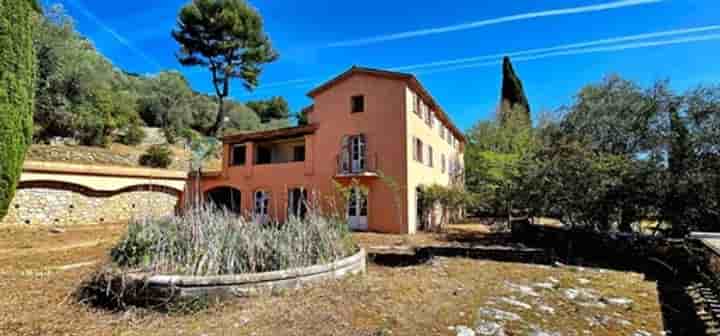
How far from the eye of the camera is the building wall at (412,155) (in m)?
13.2

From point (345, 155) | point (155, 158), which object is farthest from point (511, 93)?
point (155, 158)

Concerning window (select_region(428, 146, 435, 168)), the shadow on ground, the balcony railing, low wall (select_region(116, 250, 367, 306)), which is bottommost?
the shadow on ground

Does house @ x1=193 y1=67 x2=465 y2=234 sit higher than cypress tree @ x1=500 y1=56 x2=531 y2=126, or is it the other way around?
cypress tree @ x1=500 y1=56 x2=531 y2=126

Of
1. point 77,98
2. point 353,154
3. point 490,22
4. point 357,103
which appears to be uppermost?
point 490,22

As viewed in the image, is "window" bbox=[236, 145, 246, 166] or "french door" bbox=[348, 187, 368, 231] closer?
"french door" bbox=[348, 187, 368, 231]

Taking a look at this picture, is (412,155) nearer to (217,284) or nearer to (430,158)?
(430,158)

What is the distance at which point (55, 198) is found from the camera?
13219 mm

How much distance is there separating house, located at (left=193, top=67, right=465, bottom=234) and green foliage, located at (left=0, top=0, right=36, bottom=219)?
5.56m

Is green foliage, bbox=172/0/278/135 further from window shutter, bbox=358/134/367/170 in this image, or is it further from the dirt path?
the dirt path

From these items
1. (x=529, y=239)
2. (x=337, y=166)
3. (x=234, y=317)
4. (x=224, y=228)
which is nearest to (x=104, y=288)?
(x=224, y=228)

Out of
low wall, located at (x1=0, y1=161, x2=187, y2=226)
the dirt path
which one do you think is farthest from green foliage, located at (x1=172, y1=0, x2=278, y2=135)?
the dirt path

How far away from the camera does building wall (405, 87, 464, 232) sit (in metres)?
13.2

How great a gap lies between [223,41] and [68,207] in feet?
54.1

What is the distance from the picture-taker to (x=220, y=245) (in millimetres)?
4676
